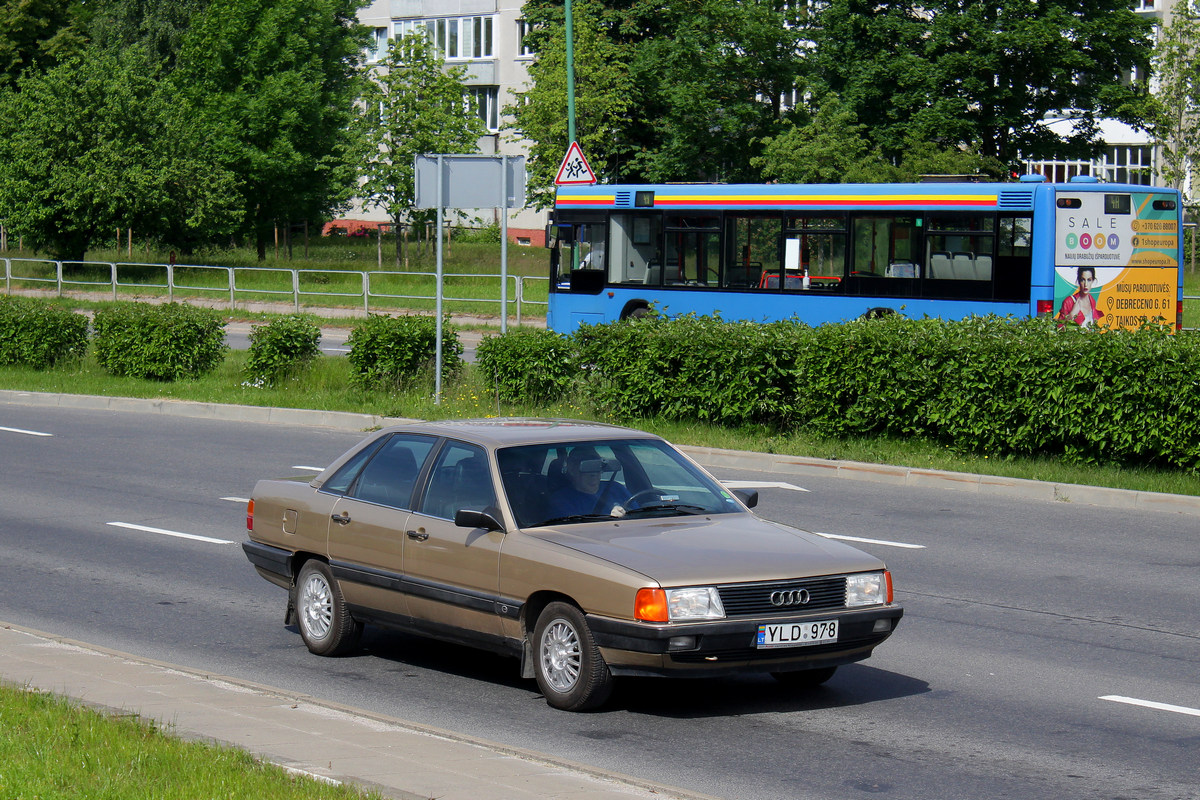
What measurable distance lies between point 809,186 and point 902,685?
1816 centimetres

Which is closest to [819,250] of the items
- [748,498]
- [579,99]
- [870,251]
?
[870,251]

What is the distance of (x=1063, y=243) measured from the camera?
21938 mm

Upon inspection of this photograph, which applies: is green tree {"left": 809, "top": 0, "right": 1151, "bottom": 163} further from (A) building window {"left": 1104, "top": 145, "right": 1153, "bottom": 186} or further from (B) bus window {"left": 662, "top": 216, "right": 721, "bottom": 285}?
(A) building window {"left": 1104, "top": 145, "right": 1153, "bottom": 186}

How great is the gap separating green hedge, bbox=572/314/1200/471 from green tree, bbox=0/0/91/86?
5791 cm

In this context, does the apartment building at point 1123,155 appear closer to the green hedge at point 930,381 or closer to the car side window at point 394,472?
the green hedge at point 930,381

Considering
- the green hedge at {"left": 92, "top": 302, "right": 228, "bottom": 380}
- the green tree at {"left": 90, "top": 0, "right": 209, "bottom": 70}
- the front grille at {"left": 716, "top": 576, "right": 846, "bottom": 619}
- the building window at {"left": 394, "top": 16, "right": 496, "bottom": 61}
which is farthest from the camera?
the building window at {"left": 394, "top": 16, "right": 496, "bottom": 61}

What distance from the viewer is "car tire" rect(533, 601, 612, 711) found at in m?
6.83

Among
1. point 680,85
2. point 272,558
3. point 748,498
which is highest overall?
point 680,85

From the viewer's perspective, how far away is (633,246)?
27.5 meters

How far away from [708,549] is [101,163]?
4570cm

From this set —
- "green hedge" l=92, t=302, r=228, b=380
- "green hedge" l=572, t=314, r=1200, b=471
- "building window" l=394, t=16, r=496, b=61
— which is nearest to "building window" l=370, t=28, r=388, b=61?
"building window" l=394, t=16, r=496, b=61

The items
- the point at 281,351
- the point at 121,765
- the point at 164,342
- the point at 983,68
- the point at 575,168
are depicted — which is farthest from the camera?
the point at 983,68

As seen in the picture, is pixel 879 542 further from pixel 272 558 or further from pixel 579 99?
pixel 579 99

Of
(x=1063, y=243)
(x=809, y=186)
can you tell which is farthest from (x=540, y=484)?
(x=809, y=186)
